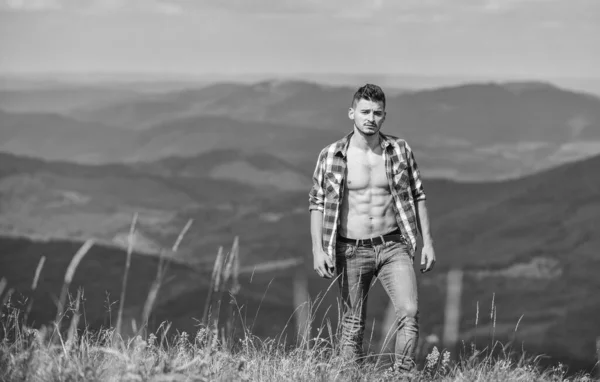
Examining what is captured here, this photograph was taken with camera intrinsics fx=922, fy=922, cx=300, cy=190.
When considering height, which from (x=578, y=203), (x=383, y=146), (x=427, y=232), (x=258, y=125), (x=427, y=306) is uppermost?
(x=383, y=146)

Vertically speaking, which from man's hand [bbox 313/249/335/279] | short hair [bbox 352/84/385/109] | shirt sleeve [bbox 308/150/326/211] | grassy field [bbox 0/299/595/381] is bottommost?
grassy field [bbox 0/299/595/381]

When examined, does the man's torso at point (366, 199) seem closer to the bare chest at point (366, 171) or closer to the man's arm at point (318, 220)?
the bare chest at point (366, 171)

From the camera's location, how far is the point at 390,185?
16.8 feet

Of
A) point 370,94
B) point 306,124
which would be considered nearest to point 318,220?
point 370,94

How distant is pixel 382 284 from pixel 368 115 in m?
0.92

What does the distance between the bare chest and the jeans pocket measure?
0.33 m

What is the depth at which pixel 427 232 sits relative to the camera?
16.6ft

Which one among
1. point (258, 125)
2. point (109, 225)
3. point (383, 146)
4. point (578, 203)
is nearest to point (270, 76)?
point (258, 125)

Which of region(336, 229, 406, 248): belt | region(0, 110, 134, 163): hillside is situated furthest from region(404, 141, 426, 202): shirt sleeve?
region(0, 110, 134, 163): hillside

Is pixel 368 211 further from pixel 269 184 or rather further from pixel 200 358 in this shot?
pixel 269 184

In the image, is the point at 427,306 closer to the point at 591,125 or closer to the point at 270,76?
the point at 591,125

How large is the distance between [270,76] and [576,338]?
37.3 m

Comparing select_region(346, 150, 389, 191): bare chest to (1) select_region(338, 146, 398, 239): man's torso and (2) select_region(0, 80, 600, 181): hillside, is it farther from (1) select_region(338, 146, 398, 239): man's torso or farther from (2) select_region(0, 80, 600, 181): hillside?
(2) select_region(0, 80, 600, 181): hillside

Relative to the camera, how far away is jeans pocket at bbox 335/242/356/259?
5129 mm
